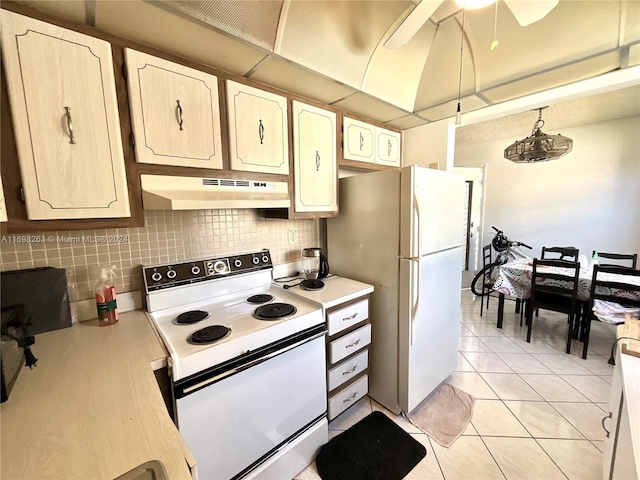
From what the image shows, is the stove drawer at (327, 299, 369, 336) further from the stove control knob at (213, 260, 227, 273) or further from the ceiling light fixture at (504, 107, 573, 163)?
the ceiling light fixture at (504, 107, 573, 163)

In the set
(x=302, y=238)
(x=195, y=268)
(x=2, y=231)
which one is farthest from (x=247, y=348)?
(x=302, y=238)

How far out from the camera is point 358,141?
207cm

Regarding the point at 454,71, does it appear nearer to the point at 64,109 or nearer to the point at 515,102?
the point at 515,102

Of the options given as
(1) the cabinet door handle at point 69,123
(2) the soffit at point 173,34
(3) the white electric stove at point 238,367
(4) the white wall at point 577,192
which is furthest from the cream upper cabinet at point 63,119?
(4) the white wall at point 577,192

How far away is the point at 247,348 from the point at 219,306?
0.49 metres

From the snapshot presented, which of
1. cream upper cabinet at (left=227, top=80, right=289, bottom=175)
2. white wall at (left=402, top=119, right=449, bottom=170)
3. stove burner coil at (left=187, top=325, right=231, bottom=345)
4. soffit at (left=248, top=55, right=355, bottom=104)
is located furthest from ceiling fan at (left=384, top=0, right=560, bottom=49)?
stove burner coil at (left=187, top=325, right=231, bottom=345)

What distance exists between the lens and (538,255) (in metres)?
3.86

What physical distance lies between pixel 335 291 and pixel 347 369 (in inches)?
20.2

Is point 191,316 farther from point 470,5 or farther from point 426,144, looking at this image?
point 426,144

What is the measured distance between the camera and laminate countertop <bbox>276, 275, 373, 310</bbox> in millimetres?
1519

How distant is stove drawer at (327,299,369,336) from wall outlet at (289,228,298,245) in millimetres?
729

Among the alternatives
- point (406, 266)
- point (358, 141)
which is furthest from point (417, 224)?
point (358, 141)

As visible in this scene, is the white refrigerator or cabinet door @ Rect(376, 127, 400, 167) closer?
the white refrigerator

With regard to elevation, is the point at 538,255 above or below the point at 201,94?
below
